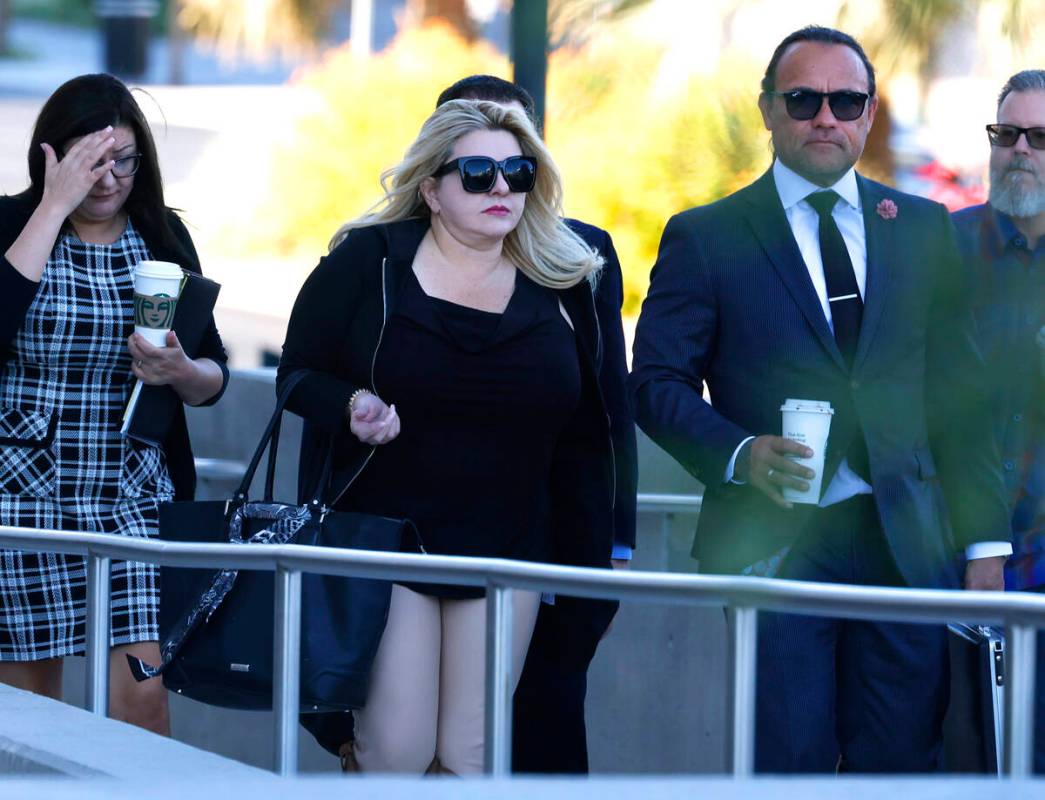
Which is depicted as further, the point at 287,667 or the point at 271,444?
the point at 271,444

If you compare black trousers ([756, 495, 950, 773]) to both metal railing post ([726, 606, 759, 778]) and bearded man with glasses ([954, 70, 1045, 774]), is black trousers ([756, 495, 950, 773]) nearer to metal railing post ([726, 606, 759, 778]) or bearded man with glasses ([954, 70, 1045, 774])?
bearded man with glasses ([954, 70, 1045, 774])

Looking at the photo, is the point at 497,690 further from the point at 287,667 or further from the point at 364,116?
the point at 364,116

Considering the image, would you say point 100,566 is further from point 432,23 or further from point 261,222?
point 261,222

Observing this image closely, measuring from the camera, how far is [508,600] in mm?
3172

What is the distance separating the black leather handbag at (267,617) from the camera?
3.59 metres

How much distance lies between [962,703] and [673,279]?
3.64 feet

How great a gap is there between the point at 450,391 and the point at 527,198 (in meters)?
0.55

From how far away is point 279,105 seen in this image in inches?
1068

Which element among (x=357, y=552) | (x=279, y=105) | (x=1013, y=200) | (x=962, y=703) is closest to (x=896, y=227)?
(x=1013, y=200)

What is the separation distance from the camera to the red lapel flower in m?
3.96

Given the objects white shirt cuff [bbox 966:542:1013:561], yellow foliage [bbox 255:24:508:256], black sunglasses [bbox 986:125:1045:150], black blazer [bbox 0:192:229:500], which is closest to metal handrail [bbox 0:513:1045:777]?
black blazer [bbox 0:192:229:500]

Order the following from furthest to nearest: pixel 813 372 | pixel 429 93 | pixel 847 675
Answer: pixel 429 93 → pixel 847 675 → pixel 813 372

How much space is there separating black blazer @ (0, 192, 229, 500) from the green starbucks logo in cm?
23

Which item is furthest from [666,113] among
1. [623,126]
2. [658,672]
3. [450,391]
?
[658,672]
